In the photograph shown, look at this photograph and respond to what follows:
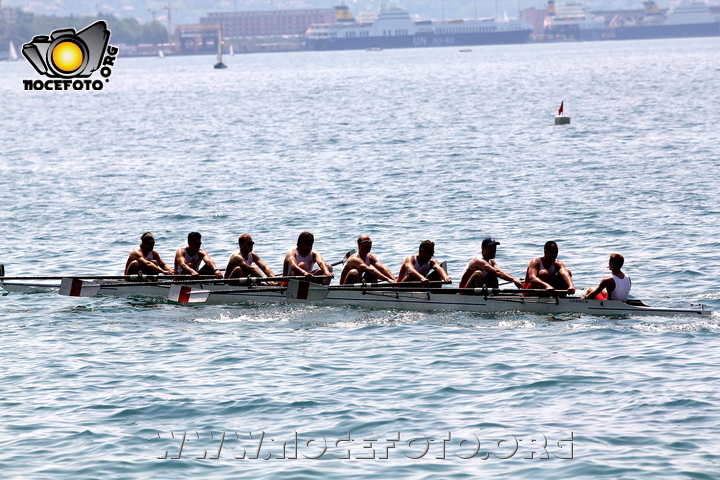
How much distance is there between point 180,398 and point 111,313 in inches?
268

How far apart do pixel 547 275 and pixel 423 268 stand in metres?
2.96

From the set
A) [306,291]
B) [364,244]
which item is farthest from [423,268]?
[306,291]

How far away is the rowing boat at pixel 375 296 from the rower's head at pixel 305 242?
1019mm

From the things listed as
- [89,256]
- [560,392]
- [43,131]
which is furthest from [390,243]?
[43,131]

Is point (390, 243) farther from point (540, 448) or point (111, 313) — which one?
point (540, 448)

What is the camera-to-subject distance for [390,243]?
30.9 m

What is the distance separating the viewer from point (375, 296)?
73.0ft

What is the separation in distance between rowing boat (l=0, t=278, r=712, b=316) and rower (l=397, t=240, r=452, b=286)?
0.95 feet

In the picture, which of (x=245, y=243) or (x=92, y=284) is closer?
(x=245, y=243)

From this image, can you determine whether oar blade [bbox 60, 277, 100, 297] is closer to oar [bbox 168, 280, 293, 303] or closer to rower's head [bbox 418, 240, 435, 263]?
oar [bbox 168, 280, 293, 303]

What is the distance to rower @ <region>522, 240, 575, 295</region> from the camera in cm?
2120

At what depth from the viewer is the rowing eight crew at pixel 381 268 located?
2098 cm

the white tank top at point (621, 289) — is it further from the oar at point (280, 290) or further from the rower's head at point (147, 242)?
the rower's head at point (147, 242)

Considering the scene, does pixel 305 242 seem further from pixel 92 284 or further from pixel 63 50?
pixel 63 50
